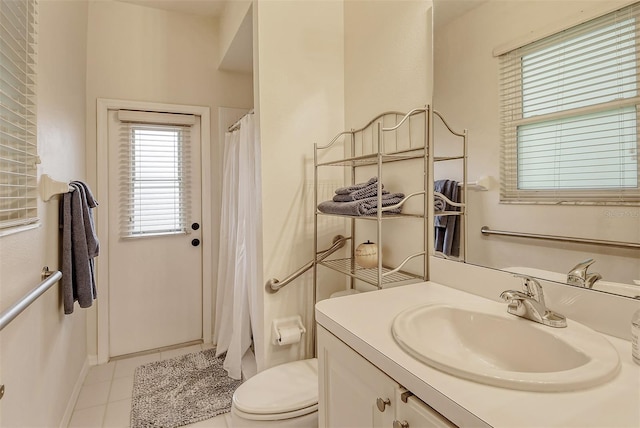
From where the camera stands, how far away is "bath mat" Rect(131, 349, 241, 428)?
75.2 inches

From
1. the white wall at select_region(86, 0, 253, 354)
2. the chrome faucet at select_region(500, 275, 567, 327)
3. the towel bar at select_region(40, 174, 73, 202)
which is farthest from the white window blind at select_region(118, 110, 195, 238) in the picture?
the chrome faucet at select_region(500, 275, 567, 327)

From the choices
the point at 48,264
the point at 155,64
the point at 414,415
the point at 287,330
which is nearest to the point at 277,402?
the point at 287,330

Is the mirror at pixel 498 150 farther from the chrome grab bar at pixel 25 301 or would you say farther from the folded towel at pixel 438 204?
the chrome grab bar at pixel 25 301

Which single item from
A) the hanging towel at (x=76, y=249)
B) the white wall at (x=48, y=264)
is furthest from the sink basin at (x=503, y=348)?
the hanging towel at (x=76, y=249)

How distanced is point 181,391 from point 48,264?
1127 mm

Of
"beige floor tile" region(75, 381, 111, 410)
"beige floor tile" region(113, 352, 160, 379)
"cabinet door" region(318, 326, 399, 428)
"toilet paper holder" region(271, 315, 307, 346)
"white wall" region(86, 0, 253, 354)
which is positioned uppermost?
"white wall" region(86, 0, 253, 354)

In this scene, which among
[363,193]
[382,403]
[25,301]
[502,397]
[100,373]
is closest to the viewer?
[502,397]

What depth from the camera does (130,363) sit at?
2.53m

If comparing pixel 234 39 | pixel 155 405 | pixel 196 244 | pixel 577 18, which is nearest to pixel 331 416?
pixel 577 18

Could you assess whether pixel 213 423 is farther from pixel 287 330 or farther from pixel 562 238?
pixel 562 238

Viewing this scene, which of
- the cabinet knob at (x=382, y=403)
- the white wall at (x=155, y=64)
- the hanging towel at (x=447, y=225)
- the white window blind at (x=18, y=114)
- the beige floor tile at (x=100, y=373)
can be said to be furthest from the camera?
the white wall at (x=155, y=64)

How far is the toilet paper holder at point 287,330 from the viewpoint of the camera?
1707 mm

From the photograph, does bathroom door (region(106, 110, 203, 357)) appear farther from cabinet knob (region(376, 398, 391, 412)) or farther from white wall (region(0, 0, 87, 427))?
cabinet knob (region(376, 398, 391, 412))

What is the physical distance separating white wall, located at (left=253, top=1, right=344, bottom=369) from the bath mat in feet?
1.74
